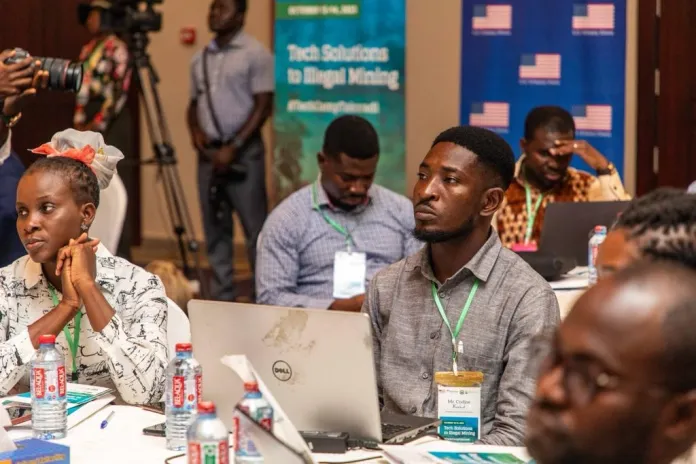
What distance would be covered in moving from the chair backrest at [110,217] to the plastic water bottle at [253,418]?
7.76ft

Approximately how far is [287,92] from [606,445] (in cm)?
650

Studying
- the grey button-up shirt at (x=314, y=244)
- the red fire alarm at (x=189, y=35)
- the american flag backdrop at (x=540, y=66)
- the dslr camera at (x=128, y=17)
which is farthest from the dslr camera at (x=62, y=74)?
the red fire alarm at (x=189, y=35)

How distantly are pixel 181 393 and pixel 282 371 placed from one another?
0.85 ft

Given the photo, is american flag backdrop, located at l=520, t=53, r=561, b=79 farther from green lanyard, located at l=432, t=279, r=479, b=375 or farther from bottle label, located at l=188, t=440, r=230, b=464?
bottle label, located at l=188, t=440, r=230, b=464

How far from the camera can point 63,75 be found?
12.2 feet

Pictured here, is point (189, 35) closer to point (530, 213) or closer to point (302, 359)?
point (530, 213)

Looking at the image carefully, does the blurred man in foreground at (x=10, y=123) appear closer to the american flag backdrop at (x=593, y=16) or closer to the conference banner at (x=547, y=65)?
the conference banner at (x=547, y=65)

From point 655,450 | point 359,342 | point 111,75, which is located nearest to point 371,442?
point 359,342

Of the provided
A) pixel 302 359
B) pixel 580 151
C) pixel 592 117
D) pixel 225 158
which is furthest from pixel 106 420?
pixel 592 117

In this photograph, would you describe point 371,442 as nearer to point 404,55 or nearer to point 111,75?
point 111,75

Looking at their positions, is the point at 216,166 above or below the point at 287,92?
below

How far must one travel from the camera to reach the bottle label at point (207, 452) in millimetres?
1844

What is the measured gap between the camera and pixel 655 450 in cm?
116

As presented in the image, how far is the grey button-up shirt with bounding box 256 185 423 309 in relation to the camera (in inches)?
161
